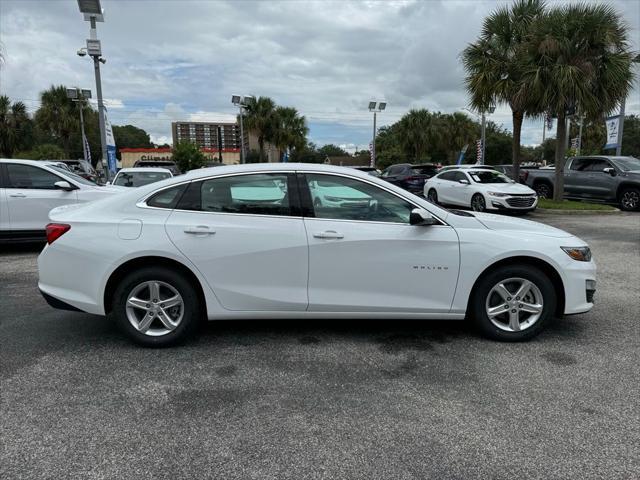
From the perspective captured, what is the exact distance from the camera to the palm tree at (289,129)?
4250cm

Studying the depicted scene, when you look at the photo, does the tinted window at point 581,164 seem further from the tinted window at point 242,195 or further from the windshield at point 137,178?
the tinted window at point 242,195

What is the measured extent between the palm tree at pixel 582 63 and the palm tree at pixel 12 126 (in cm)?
4110

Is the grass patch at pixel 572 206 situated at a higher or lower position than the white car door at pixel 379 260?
lower

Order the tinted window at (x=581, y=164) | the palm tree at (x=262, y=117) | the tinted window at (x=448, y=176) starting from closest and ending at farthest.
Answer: the tinted window at (x=448, y=176), the tinted window at (x=581, y=164), the palm tree at (x=262, y=117)

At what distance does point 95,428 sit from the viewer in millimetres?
2916

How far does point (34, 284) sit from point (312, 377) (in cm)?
456

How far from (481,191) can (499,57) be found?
670 centimetres

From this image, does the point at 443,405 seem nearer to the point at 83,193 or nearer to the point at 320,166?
the point at 320,166

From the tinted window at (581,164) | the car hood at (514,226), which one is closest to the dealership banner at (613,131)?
the tinted window at (581,164)

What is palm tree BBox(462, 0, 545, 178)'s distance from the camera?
17.8 meters

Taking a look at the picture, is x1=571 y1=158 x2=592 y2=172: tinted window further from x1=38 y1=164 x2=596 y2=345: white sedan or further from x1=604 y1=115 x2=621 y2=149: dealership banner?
x1=38 y1=164 x2=596 y2=345: white sedan

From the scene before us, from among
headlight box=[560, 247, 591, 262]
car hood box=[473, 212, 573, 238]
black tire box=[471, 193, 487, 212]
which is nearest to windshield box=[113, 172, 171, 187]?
black tire box=[471, 193, 487, 212]

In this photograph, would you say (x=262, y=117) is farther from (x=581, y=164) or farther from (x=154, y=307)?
(x=154, y=307)

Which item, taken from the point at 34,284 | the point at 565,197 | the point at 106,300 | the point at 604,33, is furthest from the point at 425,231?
the point at 565,197
